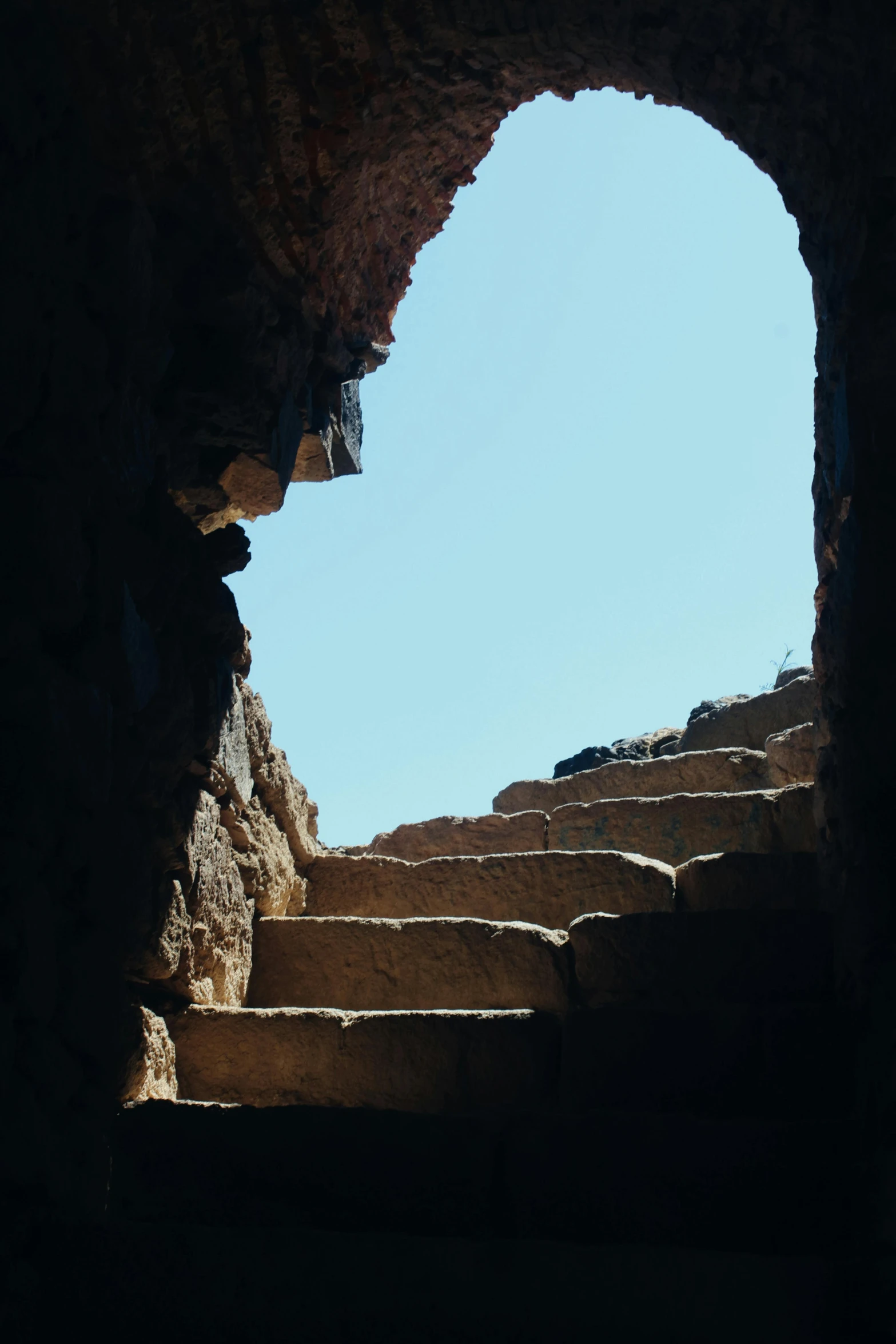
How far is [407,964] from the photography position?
3.55 m

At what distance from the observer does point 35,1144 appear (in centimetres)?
218

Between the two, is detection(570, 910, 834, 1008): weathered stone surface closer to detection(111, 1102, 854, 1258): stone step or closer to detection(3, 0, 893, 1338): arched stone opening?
detection(3, 0, 893, 1338): arched stone opening

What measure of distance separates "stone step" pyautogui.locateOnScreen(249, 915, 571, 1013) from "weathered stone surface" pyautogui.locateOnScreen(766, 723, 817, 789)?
2280 mm

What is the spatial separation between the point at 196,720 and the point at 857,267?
239cm

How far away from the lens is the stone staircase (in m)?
2.24

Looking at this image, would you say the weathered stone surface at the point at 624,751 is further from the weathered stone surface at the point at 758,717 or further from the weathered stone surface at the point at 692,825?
the weathered stone surface at the point at 692,825

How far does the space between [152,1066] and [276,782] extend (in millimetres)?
1505

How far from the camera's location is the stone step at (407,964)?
335 cm

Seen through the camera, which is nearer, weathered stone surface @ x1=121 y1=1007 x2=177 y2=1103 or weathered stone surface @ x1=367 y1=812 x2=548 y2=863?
weathered stone surface @ x1=121 y1=1007 x2=177 y2=1103

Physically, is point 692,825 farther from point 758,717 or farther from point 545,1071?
point 758,717

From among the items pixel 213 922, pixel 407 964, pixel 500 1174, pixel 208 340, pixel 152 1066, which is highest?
pixel 208 340

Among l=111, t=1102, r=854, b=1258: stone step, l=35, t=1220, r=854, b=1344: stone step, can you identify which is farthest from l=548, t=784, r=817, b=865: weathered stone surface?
l=35, t=1220, r=854, b=1344: stone step

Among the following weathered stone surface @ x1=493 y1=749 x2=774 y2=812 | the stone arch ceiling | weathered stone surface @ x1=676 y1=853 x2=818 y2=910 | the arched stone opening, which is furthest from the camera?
weathered stone surface @ x1=493 y1=749 x2=774 y2=812

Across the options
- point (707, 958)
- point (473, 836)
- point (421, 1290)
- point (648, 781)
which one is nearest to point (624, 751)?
point (648, 781)
